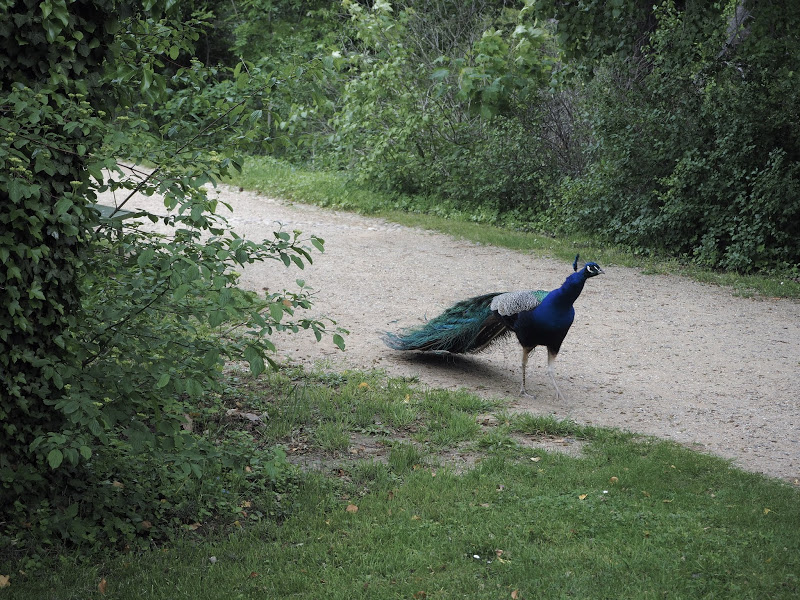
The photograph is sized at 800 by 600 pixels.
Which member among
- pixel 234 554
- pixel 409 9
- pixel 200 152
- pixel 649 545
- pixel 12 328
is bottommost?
pixel 234 554

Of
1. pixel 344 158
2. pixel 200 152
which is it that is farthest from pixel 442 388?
pixel 344 158

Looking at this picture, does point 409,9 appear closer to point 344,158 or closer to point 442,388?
point 344,158

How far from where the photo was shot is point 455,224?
584 inches

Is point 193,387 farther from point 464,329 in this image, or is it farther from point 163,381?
point 464,329

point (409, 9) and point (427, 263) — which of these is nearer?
point (427, 263)

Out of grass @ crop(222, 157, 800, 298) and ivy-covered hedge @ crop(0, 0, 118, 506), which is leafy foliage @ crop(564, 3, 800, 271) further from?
ivy-covered hedge @ crop(0, 0, 118, 506)

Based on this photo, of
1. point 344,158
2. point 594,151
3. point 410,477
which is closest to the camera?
point 410,477

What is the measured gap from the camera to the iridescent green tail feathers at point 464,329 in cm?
712

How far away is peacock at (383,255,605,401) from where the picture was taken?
662 cm

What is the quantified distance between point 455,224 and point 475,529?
35.3 ft

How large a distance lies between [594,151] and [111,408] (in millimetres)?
11602

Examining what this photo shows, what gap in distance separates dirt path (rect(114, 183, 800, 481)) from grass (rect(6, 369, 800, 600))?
0.74 m

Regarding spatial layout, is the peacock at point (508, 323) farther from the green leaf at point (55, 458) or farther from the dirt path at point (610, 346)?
the green leaf at point (55, 458)

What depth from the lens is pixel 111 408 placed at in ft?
12.8
